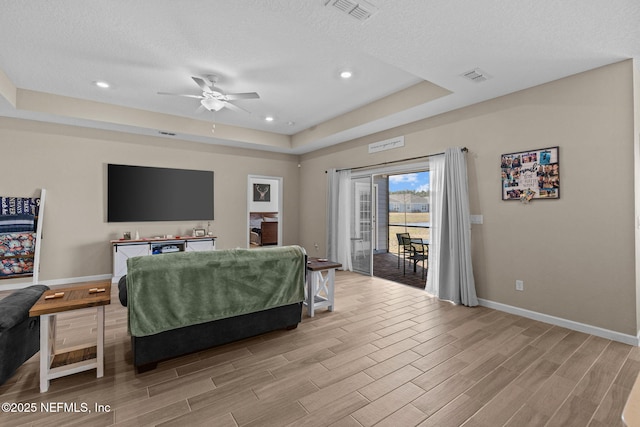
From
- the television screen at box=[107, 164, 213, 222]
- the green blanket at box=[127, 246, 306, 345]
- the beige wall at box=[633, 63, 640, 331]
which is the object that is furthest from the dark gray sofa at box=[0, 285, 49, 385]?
the beige wall at box=[633, 63, 640, 331]

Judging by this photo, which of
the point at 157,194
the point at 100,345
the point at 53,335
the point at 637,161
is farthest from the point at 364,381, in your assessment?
the point at 157,194

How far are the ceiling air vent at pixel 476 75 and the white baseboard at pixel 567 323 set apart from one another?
281 cm

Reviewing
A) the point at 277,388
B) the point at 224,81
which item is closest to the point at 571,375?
the point at 277,388

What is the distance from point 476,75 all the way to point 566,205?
177 cm

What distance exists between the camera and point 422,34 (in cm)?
258

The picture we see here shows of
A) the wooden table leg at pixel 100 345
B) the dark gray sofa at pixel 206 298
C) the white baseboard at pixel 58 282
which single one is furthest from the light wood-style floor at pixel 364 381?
the white baseboard at pixel 58 282

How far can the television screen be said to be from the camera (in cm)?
546

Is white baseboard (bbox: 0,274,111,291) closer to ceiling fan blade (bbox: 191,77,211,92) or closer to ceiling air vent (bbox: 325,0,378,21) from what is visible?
ceiling fan blade (bbox: 191,77,211,92)

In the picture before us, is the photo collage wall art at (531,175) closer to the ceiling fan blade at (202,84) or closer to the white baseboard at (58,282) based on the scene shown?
the ceiling fan blade at (202,84)

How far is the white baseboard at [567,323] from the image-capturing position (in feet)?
9.41

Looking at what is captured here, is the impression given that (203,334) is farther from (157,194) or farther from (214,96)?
(157,194)

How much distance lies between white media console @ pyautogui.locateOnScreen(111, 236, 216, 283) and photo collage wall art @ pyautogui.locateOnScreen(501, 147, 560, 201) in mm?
5294

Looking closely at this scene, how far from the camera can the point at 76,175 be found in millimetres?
5102

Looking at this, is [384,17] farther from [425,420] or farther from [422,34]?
[425,420]
